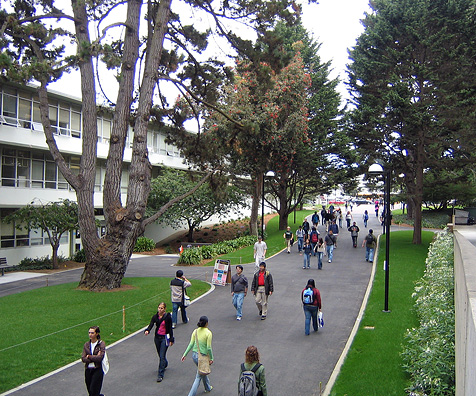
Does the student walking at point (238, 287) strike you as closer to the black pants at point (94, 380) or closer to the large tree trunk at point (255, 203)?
the black pants at point (94, 380)

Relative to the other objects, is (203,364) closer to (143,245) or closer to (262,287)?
(262,287)

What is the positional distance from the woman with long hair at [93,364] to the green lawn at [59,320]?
227 centimetres

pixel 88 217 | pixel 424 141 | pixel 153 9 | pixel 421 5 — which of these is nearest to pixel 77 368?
pixel 88 217

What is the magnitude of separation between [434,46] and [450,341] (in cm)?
2188

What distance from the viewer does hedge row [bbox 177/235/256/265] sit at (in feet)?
81.9

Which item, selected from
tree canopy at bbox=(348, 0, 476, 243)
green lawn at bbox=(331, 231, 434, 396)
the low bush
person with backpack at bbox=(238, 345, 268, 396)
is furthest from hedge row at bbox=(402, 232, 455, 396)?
the low bush

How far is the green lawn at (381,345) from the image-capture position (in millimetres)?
8055

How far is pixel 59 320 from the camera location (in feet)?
41.6

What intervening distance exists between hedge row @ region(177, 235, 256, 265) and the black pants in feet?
57.2

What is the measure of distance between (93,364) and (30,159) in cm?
2454

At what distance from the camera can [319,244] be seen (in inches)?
792

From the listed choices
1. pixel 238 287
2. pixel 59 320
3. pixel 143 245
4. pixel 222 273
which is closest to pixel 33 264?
pixel 143 245

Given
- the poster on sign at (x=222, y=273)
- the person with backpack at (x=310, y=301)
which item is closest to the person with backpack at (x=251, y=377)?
the person with backpack at (x=310, y=301)

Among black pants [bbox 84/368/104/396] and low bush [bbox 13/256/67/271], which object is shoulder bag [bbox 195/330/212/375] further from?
low bush [bbox 13/256/67/271]
